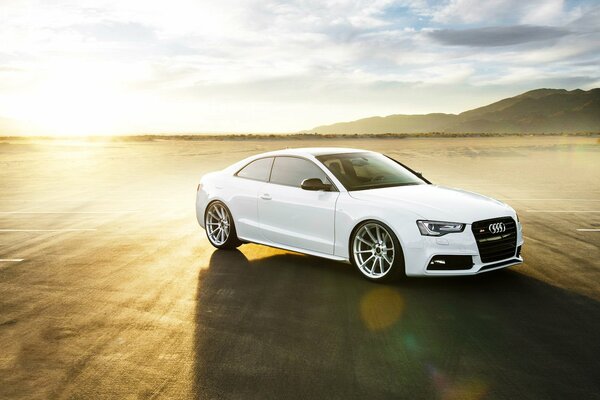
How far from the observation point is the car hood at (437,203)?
6977 mm

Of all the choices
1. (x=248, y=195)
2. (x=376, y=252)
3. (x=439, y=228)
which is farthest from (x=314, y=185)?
(x=439, y=228)

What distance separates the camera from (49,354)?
5.09m

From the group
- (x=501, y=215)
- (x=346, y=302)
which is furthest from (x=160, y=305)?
(x=501, y=215)

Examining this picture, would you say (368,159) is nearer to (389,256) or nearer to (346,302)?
(389,256)

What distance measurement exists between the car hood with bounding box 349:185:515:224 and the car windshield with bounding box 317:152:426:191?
27 centimetres

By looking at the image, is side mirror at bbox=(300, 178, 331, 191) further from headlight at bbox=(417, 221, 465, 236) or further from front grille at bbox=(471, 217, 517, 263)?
front grille at bbox=(471, 217, 517, 263)

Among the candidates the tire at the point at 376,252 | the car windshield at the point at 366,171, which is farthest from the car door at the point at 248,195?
the tire at the point at 376,252

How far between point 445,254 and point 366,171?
2127 millimetres

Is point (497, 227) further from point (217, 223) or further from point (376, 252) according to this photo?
point (217, 223)

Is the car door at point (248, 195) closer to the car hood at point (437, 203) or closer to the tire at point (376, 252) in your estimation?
the car hood at point (437, 203)

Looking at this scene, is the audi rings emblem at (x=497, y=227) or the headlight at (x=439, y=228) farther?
the audi rings emblem at (x=497, y=227)

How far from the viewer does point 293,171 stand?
8.59 metres

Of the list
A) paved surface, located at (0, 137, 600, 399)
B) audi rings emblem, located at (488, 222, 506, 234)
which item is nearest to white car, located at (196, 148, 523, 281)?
audi rings emblem, located at (488, 222, 506, 234)

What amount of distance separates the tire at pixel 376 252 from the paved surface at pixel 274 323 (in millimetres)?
191
